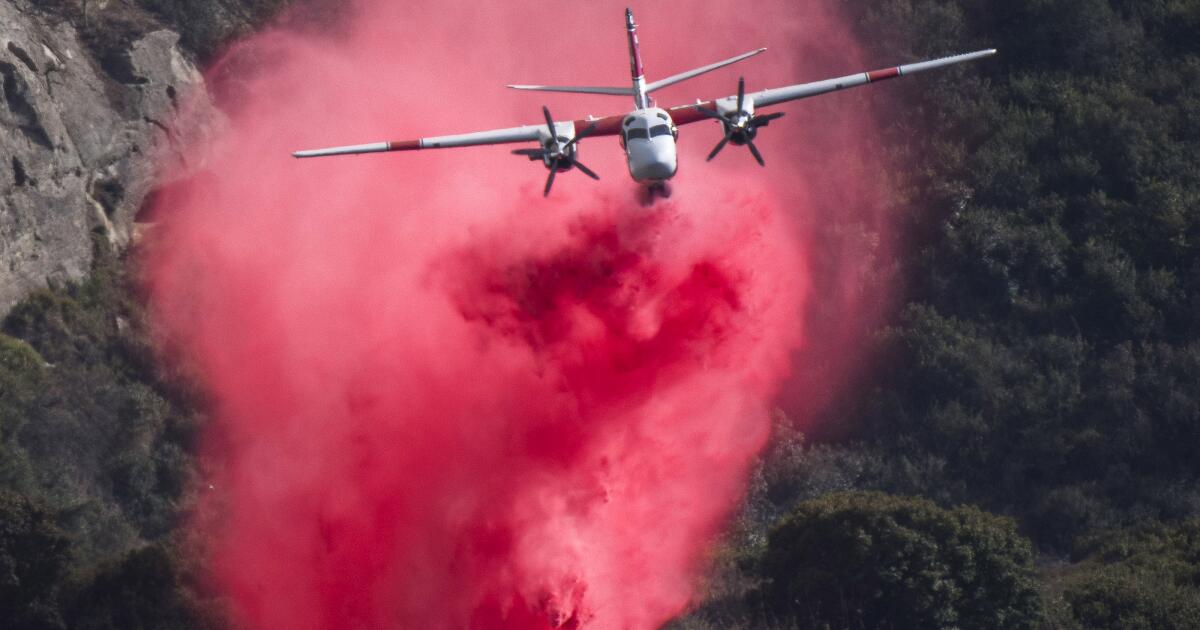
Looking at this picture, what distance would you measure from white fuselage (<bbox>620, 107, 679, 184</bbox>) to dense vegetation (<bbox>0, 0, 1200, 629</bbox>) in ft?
36.9

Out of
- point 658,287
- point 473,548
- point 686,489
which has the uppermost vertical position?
point 658,287

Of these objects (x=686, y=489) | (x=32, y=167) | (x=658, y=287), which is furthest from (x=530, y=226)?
(x=32, y=167)

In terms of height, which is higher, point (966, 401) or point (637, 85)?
point (966, 401)

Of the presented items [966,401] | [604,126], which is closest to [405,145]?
[604,126]

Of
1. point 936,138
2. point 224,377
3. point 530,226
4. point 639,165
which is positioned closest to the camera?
point 639,165

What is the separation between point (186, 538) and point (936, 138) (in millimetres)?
31670

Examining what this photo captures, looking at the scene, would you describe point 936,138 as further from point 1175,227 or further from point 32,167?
point 32,167

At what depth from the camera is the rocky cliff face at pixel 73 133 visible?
70.6 m

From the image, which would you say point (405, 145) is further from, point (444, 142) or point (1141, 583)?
point (1141, 583)

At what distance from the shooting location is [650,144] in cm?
5356

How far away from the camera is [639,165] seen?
53531mm

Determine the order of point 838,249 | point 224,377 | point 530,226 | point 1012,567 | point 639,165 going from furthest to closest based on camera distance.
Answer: point 838,249, point 224,377, point 530,226, point 1012,567, point 639,165

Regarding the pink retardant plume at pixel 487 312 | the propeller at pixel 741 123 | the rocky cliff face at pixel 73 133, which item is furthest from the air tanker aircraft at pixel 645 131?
the rocky cliff face at pixel 73 133

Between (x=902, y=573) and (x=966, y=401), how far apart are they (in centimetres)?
1760
